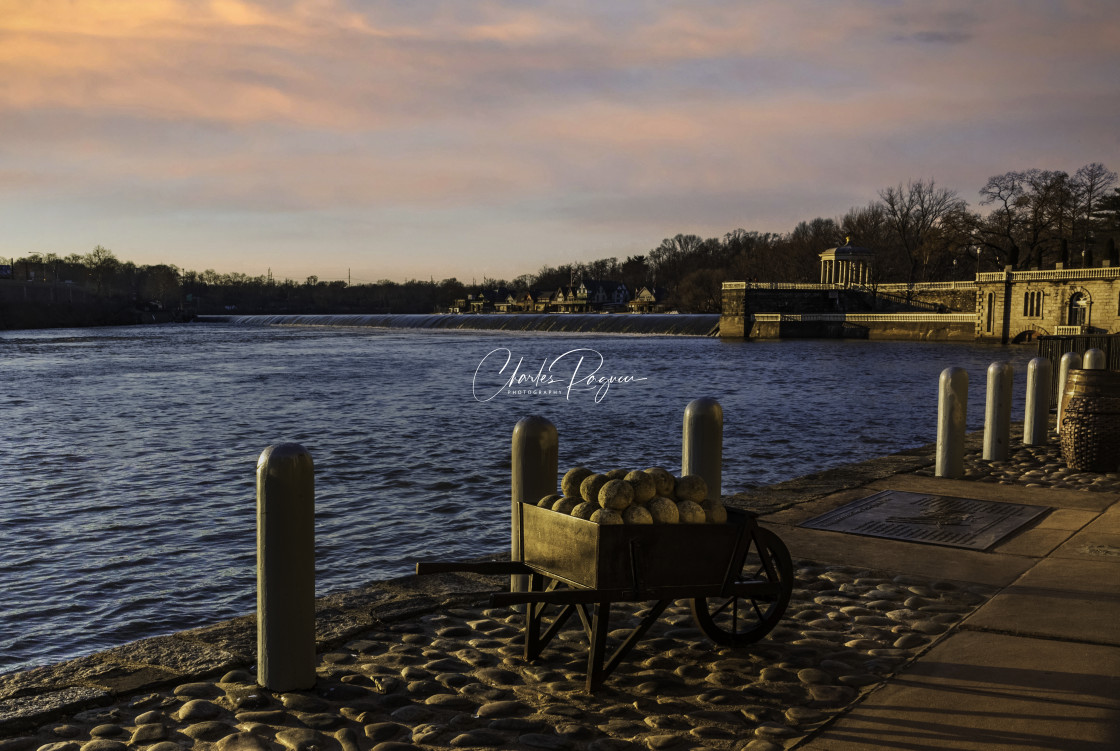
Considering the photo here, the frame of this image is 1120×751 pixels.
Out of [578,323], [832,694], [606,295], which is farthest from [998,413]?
[606,295]

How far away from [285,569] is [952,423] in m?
7.72

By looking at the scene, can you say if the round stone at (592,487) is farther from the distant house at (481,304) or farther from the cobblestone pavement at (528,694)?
the distant house at (481,304)

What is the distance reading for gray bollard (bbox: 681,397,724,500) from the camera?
641 cm

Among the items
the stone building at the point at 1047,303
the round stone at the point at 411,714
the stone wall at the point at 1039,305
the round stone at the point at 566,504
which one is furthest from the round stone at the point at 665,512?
the stone wall at the point at 1039,305

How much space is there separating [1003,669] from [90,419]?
842 inches

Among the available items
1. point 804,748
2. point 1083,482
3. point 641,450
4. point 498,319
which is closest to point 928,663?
point 804,748

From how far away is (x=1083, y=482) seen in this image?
384 inches

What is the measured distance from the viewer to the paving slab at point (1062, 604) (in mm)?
4996

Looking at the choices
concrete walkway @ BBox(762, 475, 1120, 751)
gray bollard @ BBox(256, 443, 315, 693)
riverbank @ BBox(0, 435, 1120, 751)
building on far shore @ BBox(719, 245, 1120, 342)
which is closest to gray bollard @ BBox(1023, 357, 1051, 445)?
concrete walkway @ BBox(762, 475, 1120, 751)

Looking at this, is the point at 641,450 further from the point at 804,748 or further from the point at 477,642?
the point at 804,748

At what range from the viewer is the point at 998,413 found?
36.1 feet

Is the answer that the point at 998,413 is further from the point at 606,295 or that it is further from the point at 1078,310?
the point at 606,295

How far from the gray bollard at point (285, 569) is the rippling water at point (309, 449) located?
3293 millimetres

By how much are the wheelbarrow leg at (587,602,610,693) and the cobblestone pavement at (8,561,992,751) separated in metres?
0.09
